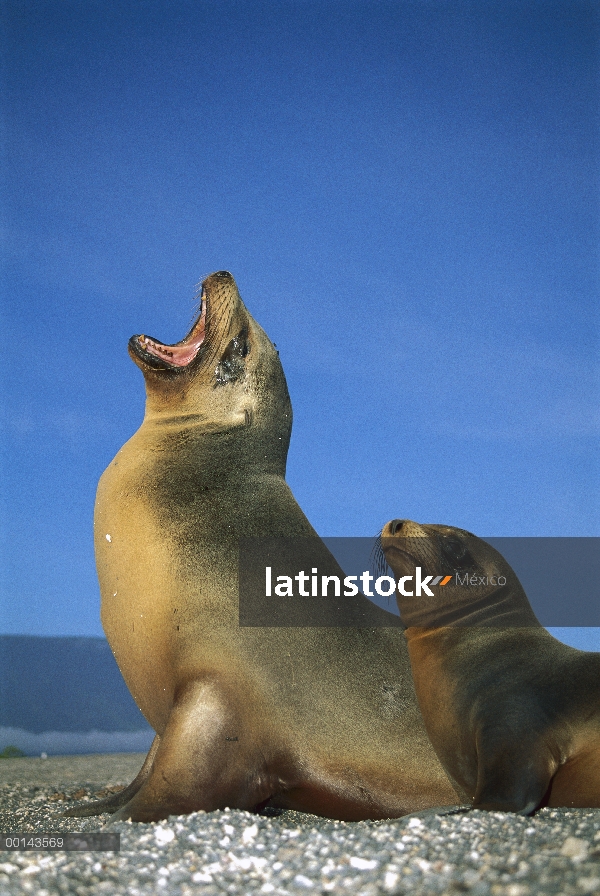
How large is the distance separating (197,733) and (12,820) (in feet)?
6.35

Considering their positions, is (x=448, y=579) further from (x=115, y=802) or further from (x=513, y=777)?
(x=115, y=802)

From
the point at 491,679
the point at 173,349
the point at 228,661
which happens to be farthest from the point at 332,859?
the point at 173,349

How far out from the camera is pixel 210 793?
16.0ft

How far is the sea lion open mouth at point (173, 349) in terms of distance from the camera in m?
6.68

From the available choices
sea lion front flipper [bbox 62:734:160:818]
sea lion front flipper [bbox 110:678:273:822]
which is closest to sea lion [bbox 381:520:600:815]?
sea lion front flipper [bbox 110:678:273:822]

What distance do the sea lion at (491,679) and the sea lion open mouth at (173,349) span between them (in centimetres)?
186

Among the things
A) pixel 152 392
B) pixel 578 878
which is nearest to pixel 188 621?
pixel 152 392

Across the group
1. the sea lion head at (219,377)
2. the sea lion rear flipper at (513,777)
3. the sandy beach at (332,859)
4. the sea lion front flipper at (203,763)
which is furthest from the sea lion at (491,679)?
the sea lion head at (219,377)

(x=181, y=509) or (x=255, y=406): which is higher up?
(x=255, y=406)

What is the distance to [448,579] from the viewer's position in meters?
6.12

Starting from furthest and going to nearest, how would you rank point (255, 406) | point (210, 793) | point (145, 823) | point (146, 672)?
point (255, 406)
point (146, 672)
point (210, 793)
point (145, 823)

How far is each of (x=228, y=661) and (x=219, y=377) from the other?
2165mm

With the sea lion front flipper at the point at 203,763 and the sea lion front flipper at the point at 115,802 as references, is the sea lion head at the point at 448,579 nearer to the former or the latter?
the sea lion front flipper at the point at 203,763

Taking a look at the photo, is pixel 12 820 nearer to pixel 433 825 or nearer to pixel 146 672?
pixel 146 672
